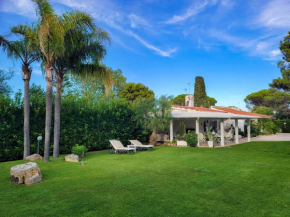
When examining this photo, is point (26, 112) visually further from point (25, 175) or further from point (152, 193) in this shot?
point (152, 193)

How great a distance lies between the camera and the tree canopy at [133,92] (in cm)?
4216

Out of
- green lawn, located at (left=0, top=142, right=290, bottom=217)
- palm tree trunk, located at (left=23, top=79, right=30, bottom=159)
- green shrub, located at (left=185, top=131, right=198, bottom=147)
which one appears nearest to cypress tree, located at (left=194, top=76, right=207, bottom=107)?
green shrub, located at (left=185, top=131, right=198, bottom=147)

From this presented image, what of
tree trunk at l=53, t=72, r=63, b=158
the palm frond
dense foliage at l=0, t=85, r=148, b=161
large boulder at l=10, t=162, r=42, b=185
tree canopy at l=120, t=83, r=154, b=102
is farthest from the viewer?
tree canopy at l=120, t=83, r=154, b=102

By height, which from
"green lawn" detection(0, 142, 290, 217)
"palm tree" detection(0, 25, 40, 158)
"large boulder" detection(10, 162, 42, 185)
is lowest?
"green lawn" detection(0, 142, 290, 217)

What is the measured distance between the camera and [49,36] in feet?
32.5

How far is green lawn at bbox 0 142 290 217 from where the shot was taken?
4738 mm

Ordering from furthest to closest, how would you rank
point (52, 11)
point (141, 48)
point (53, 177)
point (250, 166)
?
point (141, 48), point (52, 11), point (250, 166), point (53, 177)

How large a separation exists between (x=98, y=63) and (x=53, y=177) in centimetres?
752

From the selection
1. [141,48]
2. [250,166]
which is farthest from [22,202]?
[141,48]

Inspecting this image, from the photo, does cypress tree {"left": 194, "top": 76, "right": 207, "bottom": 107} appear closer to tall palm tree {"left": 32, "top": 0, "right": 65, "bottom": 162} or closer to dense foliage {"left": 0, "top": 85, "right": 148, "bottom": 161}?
dense foliage {"left": 0, "top": 85, "right": 148, "bottom": 161}

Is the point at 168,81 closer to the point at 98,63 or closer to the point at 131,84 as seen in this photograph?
the point at 131,84

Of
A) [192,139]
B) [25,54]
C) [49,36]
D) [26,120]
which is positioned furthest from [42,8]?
[192,139]

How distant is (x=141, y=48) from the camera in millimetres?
26156

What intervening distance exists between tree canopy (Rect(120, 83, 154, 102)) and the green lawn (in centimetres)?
3353
